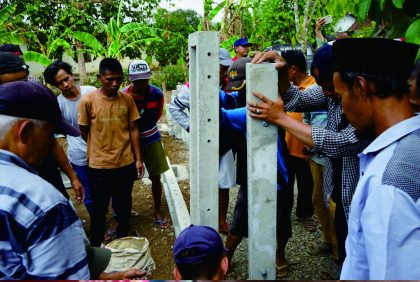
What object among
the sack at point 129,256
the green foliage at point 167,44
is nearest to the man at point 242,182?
the sack at point 129,256

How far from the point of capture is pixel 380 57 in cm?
140

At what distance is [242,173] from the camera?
10.3 feet

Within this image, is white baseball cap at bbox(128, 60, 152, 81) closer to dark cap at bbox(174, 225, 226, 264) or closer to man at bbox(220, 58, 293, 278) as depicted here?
man at bbox(220, 58, 293, 278)

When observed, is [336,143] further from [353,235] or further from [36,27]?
[36,27]

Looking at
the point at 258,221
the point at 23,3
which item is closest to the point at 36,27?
the point at 23,3

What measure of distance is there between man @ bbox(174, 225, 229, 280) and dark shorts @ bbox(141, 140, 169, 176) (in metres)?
2.78

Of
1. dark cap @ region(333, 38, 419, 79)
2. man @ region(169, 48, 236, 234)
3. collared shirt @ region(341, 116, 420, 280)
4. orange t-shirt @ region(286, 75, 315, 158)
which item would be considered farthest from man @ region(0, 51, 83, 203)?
collared shirt @ region(341, 116, 420, 280)

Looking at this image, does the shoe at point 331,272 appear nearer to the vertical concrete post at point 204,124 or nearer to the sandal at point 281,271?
the sandal at point 281,271

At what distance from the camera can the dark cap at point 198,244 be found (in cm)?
170

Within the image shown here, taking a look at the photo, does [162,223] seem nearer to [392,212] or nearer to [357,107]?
[357,107]

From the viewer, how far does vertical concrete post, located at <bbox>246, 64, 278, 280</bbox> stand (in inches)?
77.5

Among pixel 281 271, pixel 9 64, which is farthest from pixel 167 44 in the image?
pixel 281 271

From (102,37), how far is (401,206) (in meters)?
17.0

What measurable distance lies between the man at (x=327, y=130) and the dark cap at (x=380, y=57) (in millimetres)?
575
